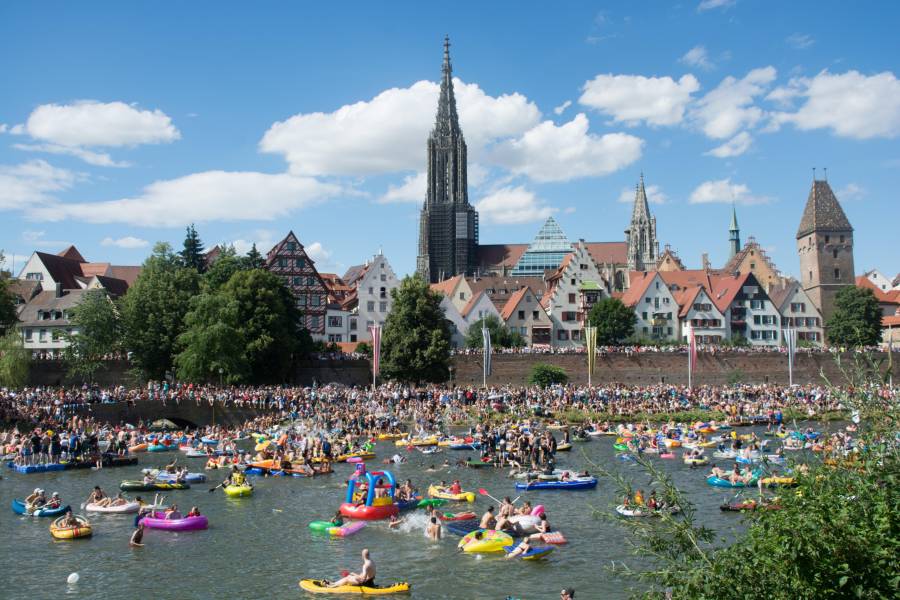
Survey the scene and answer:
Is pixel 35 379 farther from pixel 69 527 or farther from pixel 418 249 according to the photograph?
pixel 418 249

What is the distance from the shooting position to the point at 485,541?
24844 mm

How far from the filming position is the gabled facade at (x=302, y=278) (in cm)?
8544

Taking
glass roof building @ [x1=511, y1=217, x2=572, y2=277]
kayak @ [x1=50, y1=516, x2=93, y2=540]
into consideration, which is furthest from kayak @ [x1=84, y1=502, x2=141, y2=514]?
glass roof building @ [x1=511, y1=217, x2=572, y2=277]

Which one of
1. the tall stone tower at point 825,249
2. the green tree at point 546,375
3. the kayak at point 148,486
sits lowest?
the kayak at point 148,486

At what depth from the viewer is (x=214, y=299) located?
60000 mm

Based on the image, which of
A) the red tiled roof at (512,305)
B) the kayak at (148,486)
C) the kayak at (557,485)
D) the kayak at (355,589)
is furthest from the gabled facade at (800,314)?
the kayak at (355,589)

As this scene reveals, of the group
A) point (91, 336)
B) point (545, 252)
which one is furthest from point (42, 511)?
point (545, 252)

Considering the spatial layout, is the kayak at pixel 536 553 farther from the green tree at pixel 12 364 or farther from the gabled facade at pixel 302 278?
the gabled facade at pixel 302 278

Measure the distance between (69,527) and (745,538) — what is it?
22674 mm

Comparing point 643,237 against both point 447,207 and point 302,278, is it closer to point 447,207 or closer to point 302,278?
point 447,207

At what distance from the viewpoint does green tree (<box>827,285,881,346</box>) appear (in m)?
89.1

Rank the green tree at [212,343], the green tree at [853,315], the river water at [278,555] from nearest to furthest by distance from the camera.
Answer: the river water at [278,555]
the green tree at [212,343]
the green tree at [853,315]

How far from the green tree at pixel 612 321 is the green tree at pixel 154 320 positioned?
A: 44.5m

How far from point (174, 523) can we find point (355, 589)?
32.0 ft
